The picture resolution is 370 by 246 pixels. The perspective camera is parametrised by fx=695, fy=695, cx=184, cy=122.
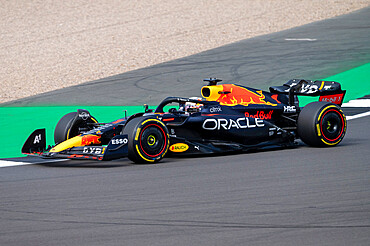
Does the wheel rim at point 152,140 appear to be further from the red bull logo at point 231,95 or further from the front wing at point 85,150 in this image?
the red bull logo at point 231,95

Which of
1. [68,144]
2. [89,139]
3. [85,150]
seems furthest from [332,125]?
[68,144]

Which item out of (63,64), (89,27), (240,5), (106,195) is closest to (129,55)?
(63,64)

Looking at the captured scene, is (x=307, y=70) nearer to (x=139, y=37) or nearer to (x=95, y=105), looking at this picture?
(x=95, y=105)

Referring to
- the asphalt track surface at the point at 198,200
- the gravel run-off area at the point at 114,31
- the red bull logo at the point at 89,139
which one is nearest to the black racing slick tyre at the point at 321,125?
the asphalt track surface at the point at 198,200

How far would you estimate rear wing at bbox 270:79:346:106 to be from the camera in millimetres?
11105

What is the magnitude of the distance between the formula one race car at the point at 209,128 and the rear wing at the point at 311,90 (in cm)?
2

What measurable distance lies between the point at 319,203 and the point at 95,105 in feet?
34.1

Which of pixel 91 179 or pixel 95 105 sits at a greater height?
pixel 95 105

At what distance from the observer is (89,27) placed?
30.6m

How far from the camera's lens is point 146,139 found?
9.28 metres

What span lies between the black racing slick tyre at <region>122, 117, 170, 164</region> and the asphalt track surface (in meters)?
0.15

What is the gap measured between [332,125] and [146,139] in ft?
9.86

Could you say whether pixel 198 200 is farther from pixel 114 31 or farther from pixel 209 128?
pixel 114 31

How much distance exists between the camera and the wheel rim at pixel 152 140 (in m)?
9.28
